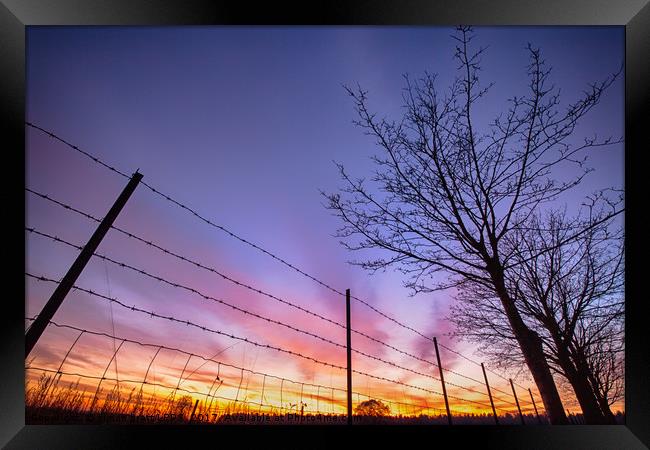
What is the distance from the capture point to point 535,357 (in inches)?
107

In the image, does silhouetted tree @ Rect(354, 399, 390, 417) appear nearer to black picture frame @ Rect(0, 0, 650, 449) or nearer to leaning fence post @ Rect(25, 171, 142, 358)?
black picture frame @ Rect(0, 0, 650, 449)

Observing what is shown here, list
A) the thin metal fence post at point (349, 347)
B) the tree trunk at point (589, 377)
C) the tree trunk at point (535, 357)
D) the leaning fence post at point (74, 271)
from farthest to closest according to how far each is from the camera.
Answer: the thin metal fence post at point (349, 347) → the tree trunk at point (589, 377) → the tree trunk at point (535, 357) → the leaning fence post at point (74, 271)

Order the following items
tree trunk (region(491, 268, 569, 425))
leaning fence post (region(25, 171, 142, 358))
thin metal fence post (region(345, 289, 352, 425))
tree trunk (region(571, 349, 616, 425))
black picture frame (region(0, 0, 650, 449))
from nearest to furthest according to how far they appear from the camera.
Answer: black picture frame (region(0, 0, 650, 449))
leaning fence post (region(25, 171, 142, 358))
tree trunk (region(491, 268, 569, 425))
tree trunk (region(571, 349, 616, 425))
thin metal fence post (region(345, 289, 352, 425))

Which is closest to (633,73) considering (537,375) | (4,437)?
(537,375)

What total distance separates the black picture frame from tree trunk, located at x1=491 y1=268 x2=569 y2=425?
1.00 metres

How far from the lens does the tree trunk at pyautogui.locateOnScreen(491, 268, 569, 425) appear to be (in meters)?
2.59

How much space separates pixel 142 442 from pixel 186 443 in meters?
0.16

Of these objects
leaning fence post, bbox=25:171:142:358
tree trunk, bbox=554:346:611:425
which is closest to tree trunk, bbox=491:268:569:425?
tree trunk, bbox=554:346:611:425
